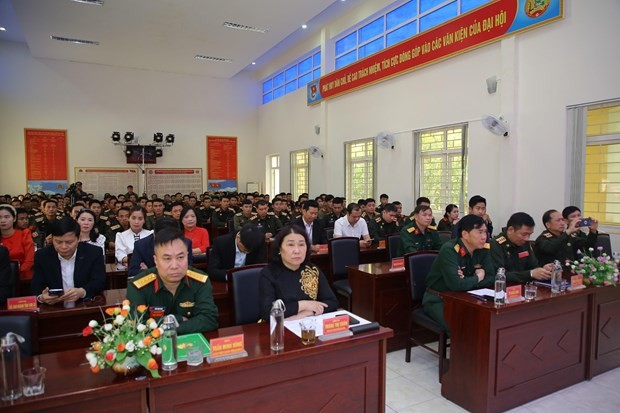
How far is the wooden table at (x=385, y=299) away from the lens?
354 centimetres

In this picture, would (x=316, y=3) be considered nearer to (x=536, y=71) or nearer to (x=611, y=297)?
(x=536, y=71)

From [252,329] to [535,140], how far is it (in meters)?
4.81

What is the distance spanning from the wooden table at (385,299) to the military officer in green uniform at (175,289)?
183 cm

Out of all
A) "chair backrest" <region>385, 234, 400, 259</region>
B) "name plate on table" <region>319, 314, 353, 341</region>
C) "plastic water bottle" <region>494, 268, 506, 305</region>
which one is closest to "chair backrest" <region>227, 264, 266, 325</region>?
"name plate on table" <region>319, 314, 353, 341</region>

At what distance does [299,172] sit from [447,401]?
9001mm

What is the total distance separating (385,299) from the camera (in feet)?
11.8

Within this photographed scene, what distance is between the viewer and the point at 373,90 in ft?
26.8

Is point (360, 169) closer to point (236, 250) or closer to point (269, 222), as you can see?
point (269, 222)

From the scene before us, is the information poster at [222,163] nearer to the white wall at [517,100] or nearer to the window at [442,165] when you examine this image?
the white wall at [517,100]

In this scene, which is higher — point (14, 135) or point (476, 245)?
point (14, 135)

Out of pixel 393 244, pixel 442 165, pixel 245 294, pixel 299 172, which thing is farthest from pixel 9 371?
pixel 299 172

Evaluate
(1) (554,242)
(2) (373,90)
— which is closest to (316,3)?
(2) (373,90)

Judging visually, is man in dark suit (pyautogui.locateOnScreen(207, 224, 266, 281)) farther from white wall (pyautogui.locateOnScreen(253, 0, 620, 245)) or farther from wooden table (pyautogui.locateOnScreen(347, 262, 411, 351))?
white wall (pyautogui.locateOnScreen(253, 0, 620, 245))

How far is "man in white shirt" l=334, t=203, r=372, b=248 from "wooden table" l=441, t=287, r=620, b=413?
2488mm
